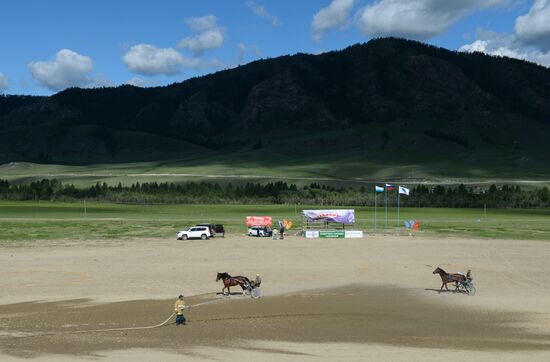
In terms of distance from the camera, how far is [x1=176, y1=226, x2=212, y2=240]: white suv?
195ft

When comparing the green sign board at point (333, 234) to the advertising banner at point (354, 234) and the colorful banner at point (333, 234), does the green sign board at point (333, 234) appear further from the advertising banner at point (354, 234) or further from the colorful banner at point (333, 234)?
the advertising banner at point (354, 234)

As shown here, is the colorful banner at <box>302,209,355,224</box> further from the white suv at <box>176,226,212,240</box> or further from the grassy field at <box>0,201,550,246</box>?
the white suv at <box>176,226,212,240</box>

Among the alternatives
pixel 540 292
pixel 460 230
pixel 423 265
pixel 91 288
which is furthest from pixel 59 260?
pixel 460 230

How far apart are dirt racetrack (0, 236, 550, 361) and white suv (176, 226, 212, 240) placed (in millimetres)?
10786

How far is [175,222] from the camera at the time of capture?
253 ft

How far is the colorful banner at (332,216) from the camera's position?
235ft

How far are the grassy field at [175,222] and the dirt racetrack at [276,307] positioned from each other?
1335 cm

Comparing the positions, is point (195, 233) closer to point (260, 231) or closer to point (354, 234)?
point (260, 231)

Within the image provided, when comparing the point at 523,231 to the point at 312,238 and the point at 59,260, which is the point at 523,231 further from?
the point at 59,260

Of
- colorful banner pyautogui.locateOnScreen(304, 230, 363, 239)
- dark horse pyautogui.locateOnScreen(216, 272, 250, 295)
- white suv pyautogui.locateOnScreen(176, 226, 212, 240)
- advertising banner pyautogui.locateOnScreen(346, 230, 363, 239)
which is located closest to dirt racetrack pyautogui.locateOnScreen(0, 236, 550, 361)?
dark horse pyautogui.locateOnScreen(216, 272, 250, 295)

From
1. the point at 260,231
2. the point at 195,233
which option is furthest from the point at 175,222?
the point at 195,233

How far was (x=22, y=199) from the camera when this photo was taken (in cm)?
12925

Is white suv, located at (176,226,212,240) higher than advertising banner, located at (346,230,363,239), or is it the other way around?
white suv, located at (176,226,212,240)

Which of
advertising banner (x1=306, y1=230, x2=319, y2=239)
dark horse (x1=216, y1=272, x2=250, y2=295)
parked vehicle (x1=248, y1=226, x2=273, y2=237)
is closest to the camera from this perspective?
dark horse (x1=216, y1=272, x2=250, y2=295)
